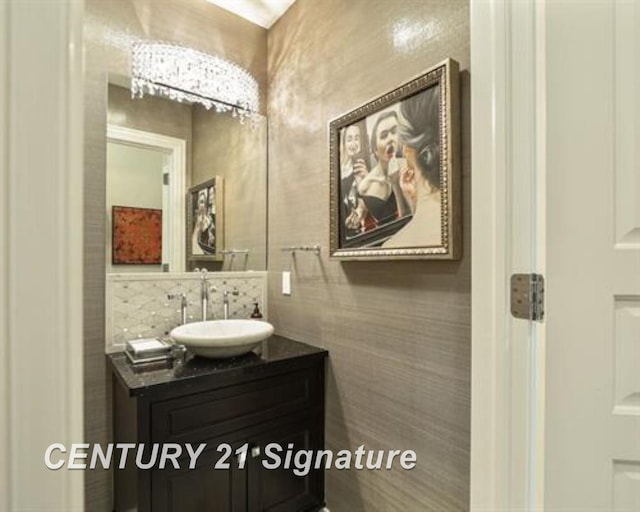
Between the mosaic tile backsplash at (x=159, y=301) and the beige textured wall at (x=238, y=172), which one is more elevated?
the beige textured wall at (x=238, y=172)

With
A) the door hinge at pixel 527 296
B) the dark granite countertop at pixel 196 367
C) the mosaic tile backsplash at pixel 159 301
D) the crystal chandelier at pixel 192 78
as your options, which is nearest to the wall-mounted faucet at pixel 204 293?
the mosaic tile backsplash at pixel 159 301

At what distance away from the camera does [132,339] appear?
160 centimetres

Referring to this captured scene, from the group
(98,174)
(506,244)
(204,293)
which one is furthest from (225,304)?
(506,244)

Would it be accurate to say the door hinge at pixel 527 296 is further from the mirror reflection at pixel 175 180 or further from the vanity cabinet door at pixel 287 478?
the mirror reflection at pixel 175 180

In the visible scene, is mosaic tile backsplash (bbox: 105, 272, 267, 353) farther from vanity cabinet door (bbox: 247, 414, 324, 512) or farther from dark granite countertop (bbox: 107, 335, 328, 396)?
vanity cabinet door (bbox: 247, 414, 324, 512)

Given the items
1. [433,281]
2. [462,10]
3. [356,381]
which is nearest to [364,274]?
[433,281]

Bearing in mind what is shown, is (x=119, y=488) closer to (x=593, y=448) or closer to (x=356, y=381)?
(x=356, y=381)

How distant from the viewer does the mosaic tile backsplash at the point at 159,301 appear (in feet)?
5.16

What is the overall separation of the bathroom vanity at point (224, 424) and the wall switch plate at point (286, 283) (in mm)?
324

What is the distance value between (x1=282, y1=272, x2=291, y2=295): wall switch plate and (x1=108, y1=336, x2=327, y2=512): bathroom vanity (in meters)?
0.32

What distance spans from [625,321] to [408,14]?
117 cm

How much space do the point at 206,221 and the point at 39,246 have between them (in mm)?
1550

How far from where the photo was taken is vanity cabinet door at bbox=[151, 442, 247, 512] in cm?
120

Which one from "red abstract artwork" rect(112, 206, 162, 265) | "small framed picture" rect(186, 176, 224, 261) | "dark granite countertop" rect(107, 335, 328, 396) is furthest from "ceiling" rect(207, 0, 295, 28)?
"dark granite countertop" rect(107, 335, 328, 396)
